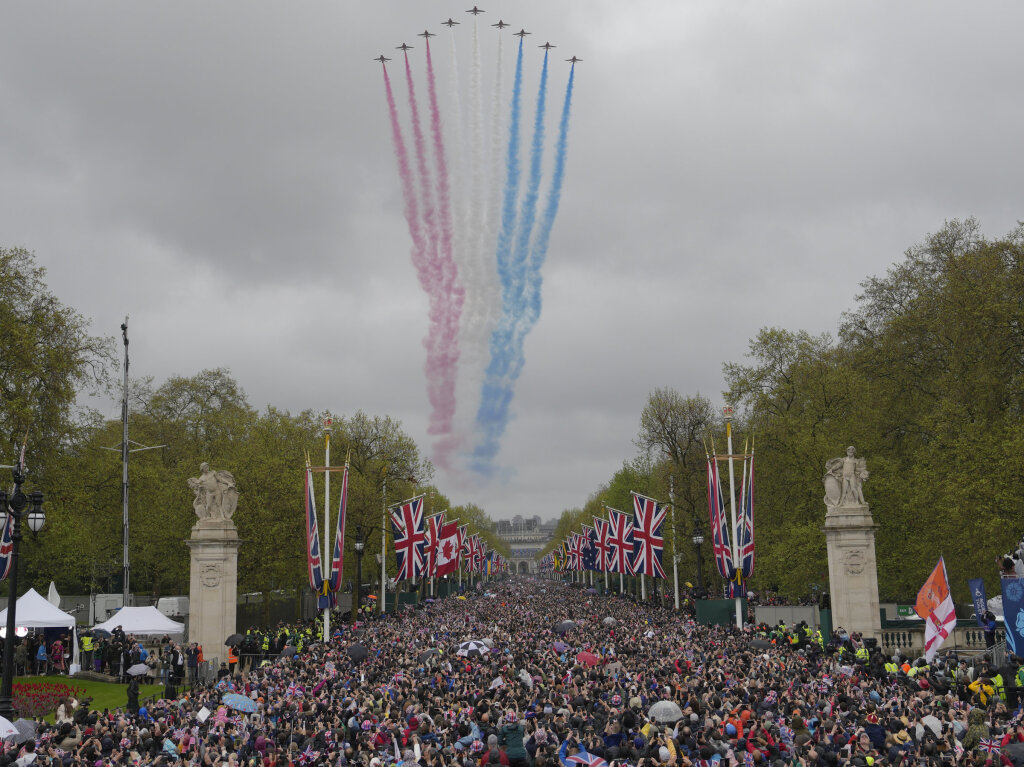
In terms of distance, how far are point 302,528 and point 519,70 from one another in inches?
1019

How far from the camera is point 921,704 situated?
58.5 ft

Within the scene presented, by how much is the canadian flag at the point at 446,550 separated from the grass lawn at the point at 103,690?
905 inches

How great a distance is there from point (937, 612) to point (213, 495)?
84.4 ft

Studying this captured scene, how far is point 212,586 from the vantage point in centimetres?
3603

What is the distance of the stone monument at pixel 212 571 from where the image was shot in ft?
117

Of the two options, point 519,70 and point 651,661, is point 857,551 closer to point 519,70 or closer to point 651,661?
point 651,661

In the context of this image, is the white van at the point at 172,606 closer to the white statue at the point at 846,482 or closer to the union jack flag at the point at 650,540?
the union jack flag at the point at 650,540

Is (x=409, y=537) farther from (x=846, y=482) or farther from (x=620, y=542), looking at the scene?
(x=846, y=482)

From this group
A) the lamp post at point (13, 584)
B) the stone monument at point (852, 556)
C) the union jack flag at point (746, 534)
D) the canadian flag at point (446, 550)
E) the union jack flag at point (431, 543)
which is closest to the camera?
the lamp post at point (13, 584)

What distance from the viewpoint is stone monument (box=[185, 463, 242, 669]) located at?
3572 cm

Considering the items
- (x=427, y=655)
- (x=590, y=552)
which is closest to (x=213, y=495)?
(x=427, y=655)

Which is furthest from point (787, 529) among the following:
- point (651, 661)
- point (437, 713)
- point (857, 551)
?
point (437, 713)

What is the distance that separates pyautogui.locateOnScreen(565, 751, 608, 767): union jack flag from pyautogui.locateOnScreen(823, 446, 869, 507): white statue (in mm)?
22977

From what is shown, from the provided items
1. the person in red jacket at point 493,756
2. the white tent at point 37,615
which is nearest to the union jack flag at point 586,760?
the person in red jacket at point 493,756
